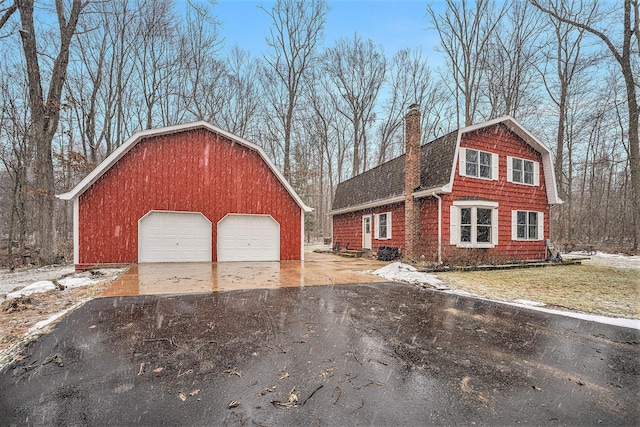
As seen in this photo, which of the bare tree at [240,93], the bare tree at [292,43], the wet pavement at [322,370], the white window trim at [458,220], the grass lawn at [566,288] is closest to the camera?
the wet pavement at [322,370]

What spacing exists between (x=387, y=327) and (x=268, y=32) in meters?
22.2

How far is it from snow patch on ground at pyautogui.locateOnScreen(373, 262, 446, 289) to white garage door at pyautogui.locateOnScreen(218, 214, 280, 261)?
5.07 meters

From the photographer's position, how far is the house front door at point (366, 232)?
15.6 meters

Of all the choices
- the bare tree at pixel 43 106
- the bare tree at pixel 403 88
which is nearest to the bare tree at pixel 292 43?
the bare tree at pixel 403 88

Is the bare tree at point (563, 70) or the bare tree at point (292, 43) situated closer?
the bare tree at point (563, 70)

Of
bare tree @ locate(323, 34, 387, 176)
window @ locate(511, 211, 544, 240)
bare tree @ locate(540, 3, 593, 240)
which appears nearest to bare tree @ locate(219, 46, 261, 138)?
bare tree @ locate(323, 34, 387, 176)

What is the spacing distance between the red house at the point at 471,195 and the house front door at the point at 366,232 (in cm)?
123

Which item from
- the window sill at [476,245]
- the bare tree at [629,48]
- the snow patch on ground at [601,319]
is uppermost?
the bare tree at [629,48]

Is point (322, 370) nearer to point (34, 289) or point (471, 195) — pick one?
point (34, 289)

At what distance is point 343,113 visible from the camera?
2567cm

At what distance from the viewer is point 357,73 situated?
24.2m

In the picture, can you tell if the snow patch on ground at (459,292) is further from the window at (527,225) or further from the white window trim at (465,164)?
the window at (527,225)

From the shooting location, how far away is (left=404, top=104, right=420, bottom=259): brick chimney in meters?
12.0

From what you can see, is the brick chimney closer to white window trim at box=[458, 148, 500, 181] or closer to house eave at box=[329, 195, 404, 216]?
house eave at box=[329, 195, 404, 216]
